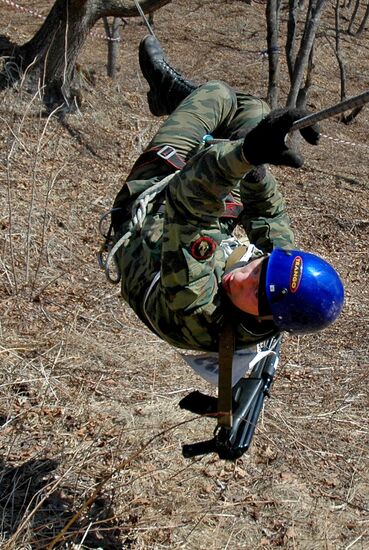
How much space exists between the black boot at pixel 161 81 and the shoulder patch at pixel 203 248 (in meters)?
1.66

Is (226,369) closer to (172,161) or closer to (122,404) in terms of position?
(172,161)

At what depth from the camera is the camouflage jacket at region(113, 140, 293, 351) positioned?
2785mm

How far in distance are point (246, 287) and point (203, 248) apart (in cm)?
22

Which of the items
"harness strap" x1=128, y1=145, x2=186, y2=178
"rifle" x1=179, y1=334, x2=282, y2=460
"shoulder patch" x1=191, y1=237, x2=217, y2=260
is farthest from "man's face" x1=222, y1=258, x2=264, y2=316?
"harness strap" x1=128, y1=145, x2=186, y2=178

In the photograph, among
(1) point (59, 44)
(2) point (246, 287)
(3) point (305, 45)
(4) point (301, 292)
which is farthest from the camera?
(3) point (305, 45)

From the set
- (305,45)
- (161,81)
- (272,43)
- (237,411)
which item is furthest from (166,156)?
(272,43)

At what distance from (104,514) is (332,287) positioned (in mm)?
1458

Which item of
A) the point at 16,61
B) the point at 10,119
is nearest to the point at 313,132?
the point at 10,119

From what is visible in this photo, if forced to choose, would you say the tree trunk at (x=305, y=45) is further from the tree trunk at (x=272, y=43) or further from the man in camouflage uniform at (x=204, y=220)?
the man in camouflage uniform at (x=204, y=220)

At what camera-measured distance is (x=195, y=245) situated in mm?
3018

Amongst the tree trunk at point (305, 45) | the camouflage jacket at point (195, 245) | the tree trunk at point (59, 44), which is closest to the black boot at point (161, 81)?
the camouflage jacket at point (195, 245)

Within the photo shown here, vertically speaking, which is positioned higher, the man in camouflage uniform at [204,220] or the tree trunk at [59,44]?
the man in camouflage uniform at [204,220]

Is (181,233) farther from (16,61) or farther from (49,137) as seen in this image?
(16,61)

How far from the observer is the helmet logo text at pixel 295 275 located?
2.86 meters
